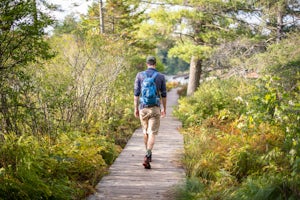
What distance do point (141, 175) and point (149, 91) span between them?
1.38 m

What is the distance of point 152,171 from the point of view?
214 inches

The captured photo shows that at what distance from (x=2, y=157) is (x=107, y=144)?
266 centimetres

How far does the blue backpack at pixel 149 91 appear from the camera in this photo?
5.60 metres

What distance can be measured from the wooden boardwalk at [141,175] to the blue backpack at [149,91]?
1.11 metres

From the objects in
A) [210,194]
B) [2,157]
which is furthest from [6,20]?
[210,194]

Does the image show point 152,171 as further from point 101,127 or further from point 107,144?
point 101,127

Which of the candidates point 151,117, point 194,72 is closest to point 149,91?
point 151,117

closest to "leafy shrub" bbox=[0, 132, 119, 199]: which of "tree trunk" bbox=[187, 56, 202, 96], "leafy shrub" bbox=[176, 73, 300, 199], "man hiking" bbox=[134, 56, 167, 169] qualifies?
"man hiking" bbox=[134, 56, 167, 169]

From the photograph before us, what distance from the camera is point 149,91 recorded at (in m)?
5.61

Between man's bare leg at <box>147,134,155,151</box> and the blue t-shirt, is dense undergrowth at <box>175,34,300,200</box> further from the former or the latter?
the blue t-shirt

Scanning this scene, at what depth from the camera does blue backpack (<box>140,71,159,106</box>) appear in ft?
18.4

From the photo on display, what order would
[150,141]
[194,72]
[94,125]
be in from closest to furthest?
[150,141], [94,125], [194,72]

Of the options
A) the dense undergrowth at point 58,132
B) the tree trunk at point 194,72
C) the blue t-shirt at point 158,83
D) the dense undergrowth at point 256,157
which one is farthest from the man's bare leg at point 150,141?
the tree trunk at point 194,72

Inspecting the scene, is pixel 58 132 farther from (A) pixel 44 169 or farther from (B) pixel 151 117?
(A) pixel 44 169
